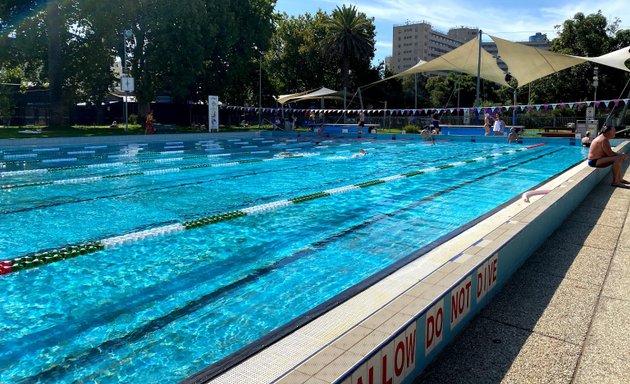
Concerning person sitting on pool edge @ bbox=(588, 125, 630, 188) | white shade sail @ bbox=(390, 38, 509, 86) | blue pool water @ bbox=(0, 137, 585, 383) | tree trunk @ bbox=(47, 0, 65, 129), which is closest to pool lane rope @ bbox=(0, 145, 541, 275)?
blue pool water @ bbox=(0, 137, 585, 383)

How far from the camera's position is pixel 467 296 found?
3062 millimetres

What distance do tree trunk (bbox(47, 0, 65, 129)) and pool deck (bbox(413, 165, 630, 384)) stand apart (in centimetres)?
2813

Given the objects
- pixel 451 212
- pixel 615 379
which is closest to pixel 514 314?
pixel 615 379

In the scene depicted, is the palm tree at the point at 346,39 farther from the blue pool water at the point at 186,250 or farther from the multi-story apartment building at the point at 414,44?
the multi-story apartment building at the point at 414,44

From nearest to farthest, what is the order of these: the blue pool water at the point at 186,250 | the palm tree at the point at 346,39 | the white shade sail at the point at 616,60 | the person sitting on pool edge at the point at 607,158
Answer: the blue pool water at the point at 186,250 → the person sitting on pool edge at the point at 607,158 → the white shade sail at the point at 616,60 → the palm tree at the point at 346,39

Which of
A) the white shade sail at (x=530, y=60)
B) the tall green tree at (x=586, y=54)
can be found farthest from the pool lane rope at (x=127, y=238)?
the tall green tree at (x=586, y=54)

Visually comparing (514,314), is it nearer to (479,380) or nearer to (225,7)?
(479,380)

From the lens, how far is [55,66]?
26.2 meters

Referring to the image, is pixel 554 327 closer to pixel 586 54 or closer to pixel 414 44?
pixel 586 54

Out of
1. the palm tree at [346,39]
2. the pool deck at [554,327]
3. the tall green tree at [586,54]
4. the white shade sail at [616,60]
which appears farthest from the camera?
the palm tree at [346,39]

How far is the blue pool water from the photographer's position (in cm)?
341

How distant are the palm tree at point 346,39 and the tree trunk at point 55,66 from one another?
932 inches

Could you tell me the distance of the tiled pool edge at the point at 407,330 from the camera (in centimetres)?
203

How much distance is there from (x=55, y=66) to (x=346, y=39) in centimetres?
2538
